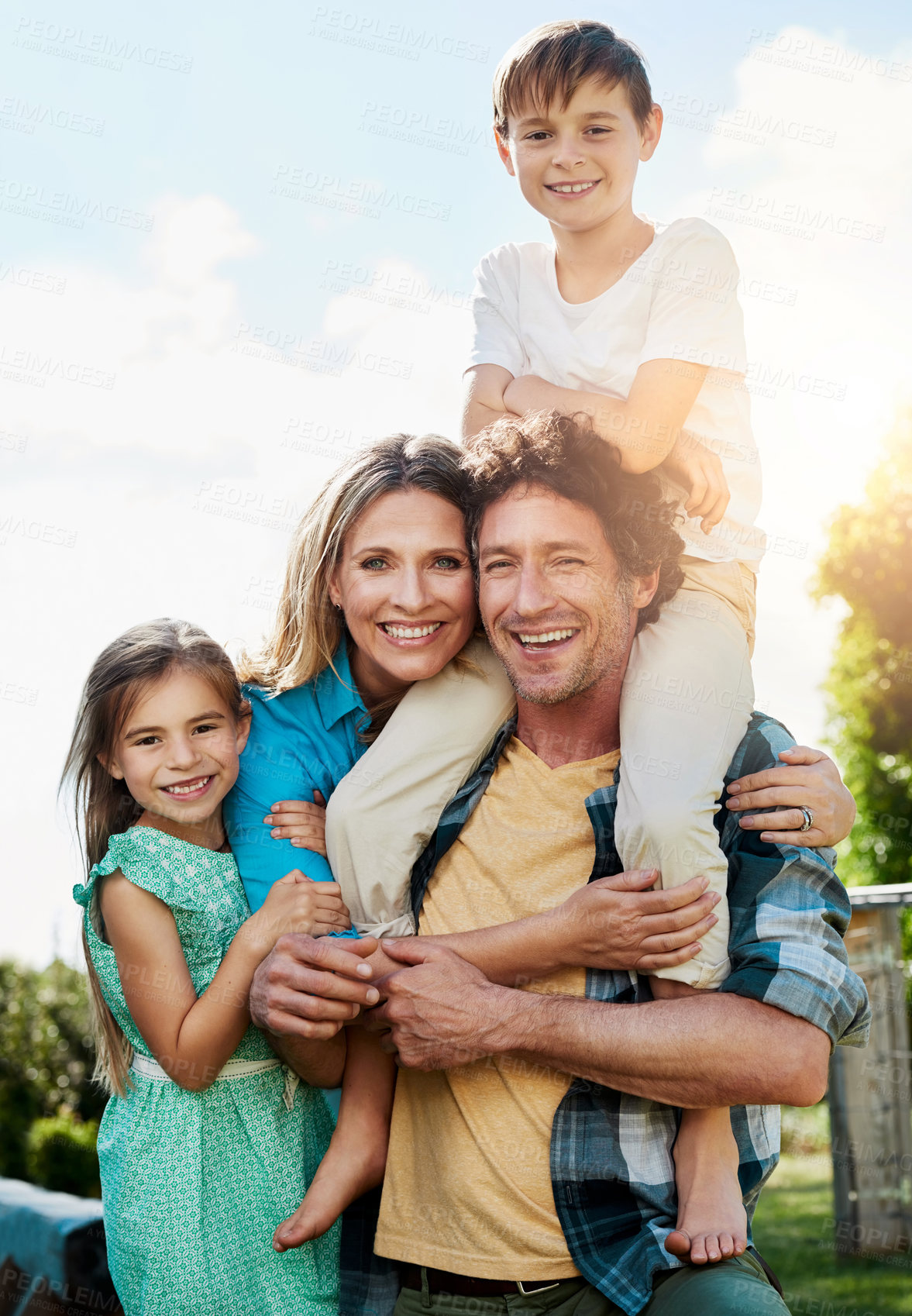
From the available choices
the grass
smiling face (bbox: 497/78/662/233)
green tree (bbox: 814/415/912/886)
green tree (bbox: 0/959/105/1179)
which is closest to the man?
smiling face (bbox: 497/78/662/233)

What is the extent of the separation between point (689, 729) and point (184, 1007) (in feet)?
4.44

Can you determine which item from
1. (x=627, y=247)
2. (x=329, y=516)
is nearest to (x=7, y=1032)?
(x=329, y=516)

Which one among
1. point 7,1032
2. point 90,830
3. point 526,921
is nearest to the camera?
point 526,921

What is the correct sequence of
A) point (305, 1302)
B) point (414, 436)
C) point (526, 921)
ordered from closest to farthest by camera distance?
point (526, 921), point (305, 1302), point (414, 436)

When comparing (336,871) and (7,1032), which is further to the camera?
(7,1032)

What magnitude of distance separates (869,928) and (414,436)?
7.08 metres

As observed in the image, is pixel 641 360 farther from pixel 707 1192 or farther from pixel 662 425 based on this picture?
pixel 707 1192

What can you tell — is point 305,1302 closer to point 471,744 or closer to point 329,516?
point 471,744

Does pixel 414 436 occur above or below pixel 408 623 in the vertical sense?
above

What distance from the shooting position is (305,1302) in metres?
2.81

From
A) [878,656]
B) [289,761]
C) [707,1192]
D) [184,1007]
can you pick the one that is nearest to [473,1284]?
[707,1192]

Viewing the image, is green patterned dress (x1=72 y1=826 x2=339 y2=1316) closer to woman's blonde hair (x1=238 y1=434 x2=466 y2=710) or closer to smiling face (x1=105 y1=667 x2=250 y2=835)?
smiling face (x1=105 y1=667 x2=250 y2=835)

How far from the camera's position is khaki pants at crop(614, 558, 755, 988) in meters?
2.54

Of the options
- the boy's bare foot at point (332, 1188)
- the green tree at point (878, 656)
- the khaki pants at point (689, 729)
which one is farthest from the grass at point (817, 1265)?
the green tree at point (878, 656)
